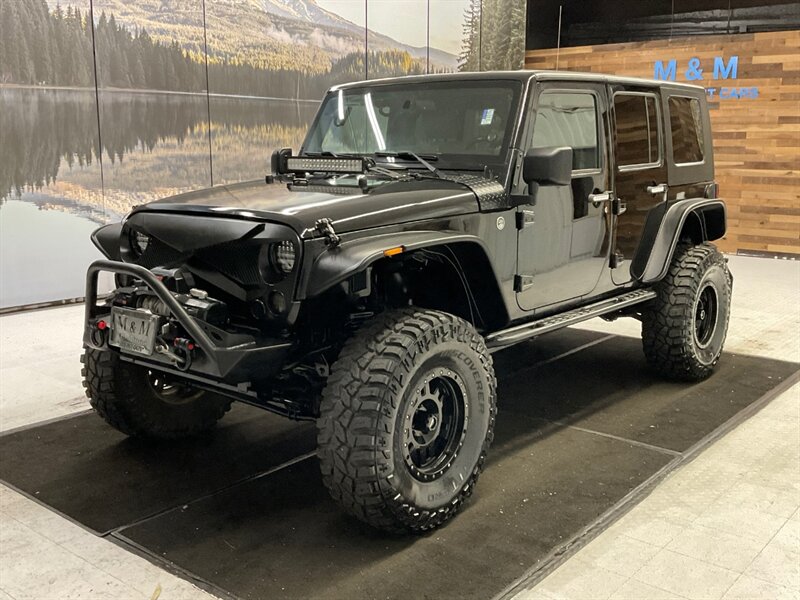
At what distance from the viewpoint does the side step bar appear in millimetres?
3299

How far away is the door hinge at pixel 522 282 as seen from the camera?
11.0 ft

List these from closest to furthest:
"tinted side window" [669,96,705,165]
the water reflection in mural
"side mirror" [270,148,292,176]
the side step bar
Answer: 1. the side step bar
2. "side mirror" [270,148,292,176]
3. "tinted side window" [669,96,705,165]
4. the water reflection in mural

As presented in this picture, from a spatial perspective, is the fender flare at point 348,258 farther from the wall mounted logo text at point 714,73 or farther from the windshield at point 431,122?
the wall mounted logo text at point 714,73

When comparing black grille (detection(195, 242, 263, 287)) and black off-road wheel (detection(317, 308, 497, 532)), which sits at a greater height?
black grille (detection(195, 242, 263, 287))

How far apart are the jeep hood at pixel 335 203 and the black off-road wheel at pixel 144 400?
0.74 m

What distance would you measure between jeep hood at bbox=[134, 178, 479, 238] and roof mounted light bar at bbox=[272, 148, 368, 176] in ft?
0.38

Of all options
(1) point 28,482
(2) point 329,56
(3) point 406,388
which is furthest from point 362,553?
(2) point 329,56

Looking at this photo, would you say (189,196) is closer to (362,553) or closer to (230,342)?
(230,342)

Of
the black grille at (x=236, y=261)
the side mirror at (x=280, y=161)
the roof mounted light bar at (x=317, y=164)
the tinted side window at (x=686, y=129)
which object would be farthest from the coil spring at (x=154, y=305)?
the tinted side window at (x=686, y=129)

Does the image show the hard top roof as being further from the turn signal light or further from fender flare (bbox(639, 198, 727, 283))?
the turn signal light

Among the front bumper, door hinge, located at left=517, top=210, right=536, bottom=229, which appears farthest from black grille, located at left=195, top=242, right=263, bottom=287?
door hinge, located at left=517, top=210, right=536, bottom=229

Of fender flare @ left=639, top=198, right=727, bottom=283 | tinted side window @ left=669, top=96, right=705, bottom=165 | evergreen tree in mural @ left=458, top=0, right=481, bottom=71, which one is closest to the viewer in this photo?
fender flare @ left=639, top=198, right=727, bottom=283

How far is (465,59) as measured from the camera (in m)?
11.1

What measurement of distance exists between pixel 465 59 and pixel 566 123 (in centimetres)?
783
